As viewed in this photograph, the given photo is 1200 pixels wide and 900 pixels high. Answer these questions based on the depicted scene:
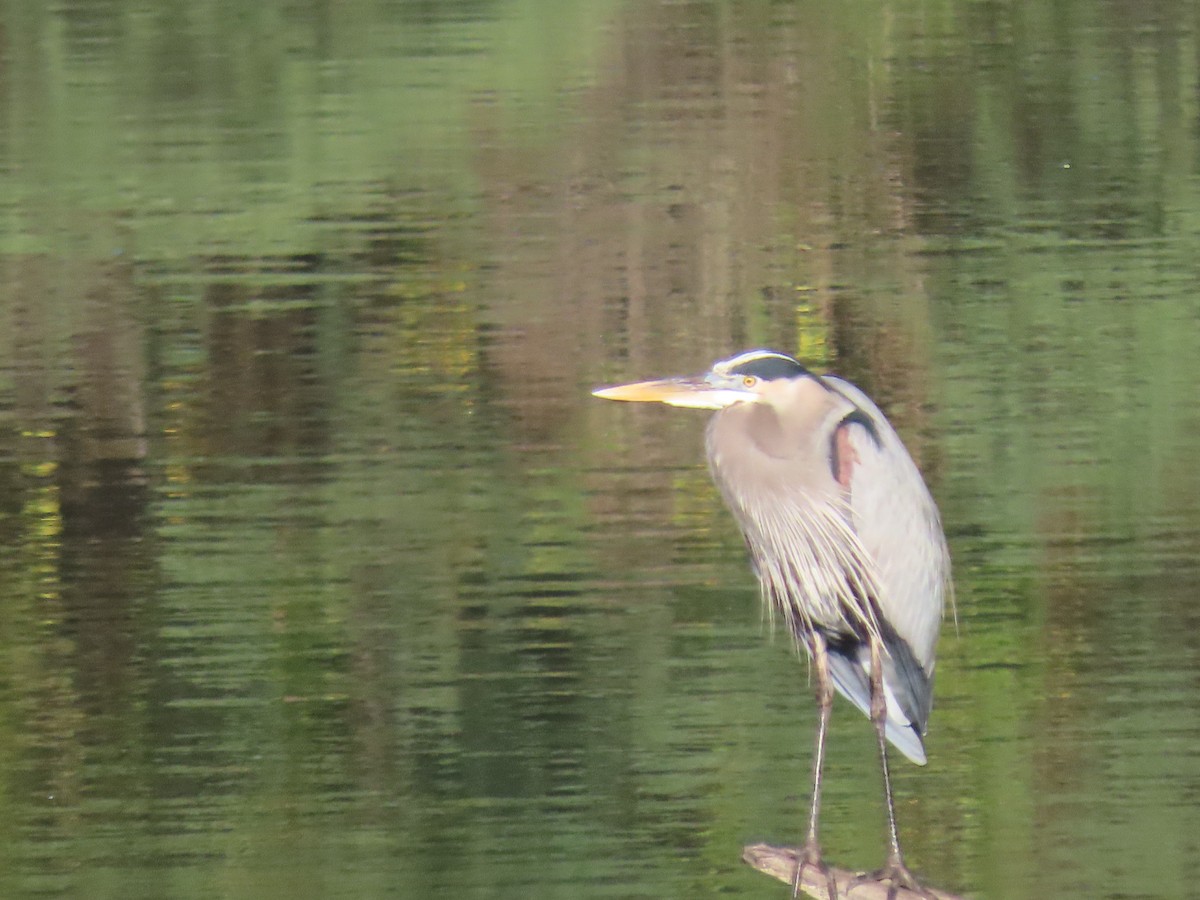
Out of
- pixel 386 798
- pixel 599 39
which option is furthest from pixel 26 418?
pixel 599 39

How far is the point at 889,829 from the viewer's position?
1975 mm

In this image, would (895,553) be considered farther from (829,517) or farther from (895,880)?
(895,880)

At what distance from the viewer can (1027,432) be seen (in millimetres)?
2895

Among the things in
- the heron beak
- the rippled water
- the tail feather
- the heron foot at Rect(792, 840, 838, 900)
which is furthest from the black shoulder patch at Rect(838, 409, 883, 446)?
the rippled water

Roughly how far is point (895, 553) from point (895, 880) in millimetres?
379

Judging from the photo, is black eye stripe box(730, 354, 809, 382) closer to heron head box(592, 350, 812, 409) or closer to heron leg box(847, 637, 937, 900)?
heron head box(592, 350, 812, 409)

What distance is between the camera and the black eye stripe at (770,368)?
1.94 metres

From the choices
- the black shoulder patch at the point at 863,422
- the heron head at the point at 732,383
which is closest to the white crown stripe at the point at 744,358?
the heron head at the point at 732,383

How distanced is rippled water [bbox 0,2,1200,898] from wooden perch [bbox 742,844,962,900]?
2.63ft

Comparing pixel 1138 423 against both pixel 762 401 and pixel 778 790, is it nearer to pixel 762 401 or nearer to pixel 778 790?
pixel 778 790

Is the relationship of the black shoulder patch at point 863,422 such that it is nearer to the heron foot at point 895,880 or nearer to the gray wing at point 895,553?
the gray wing at point 895,553

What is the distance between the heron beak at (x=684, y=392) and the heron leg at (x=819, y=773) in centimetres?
34

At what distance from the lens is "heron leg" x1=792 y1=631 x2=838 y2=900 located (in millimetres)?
1824

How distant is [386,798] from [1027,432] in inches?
48.4
